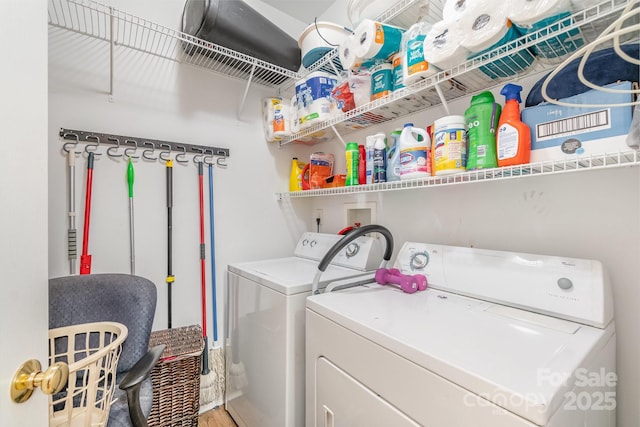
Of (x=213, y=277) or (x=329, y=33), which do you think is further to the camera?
(x=213, y=277)

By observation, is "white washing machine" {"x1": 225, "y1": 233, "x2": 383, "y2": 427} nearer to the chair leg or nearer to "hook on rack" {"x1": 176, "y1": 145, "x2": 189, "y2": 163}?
the chair leg

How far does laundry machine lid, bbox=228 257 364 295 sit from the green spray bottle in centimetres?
80

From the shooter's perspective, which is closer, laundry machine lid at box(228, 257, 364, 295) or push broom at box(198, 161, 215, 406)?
laundry machine lid at box(228, 257, 364, 295)

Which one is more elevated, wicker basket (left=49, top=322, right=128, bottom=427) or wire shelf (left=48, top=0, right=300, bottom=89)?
wire shelf (left=48, top=0, right=300, bottom=89)

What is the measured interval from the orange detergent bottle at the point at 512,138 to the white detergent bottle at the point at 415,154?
0.30 metres

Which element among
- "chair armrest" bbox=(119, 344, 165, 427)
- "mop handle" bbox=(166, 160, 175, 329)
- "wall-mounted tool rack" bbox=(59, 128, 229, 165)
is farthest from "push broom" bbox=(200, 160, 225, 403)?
"chair armrest" bbox=(119, 344, 165, 427)

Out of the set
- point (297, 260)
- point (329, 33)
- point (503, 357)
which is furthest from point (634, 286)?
point (329, 33)

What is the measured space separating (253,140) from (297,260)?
3.14 ft

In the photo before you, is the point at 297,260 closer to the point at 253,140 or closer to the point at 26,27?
the point at 253,140

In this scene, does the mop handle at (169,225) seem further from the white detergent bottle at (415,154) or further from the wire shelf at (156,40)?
the white detergent bottle at (415,154)

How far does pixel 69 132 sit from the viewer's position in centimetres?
148

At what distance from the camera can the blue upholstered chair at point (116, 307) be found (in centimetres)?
119

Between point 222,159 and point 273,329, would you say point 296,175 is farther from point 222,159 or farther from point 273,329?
point 273,329

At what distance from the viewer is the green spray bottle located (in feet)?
3.33
